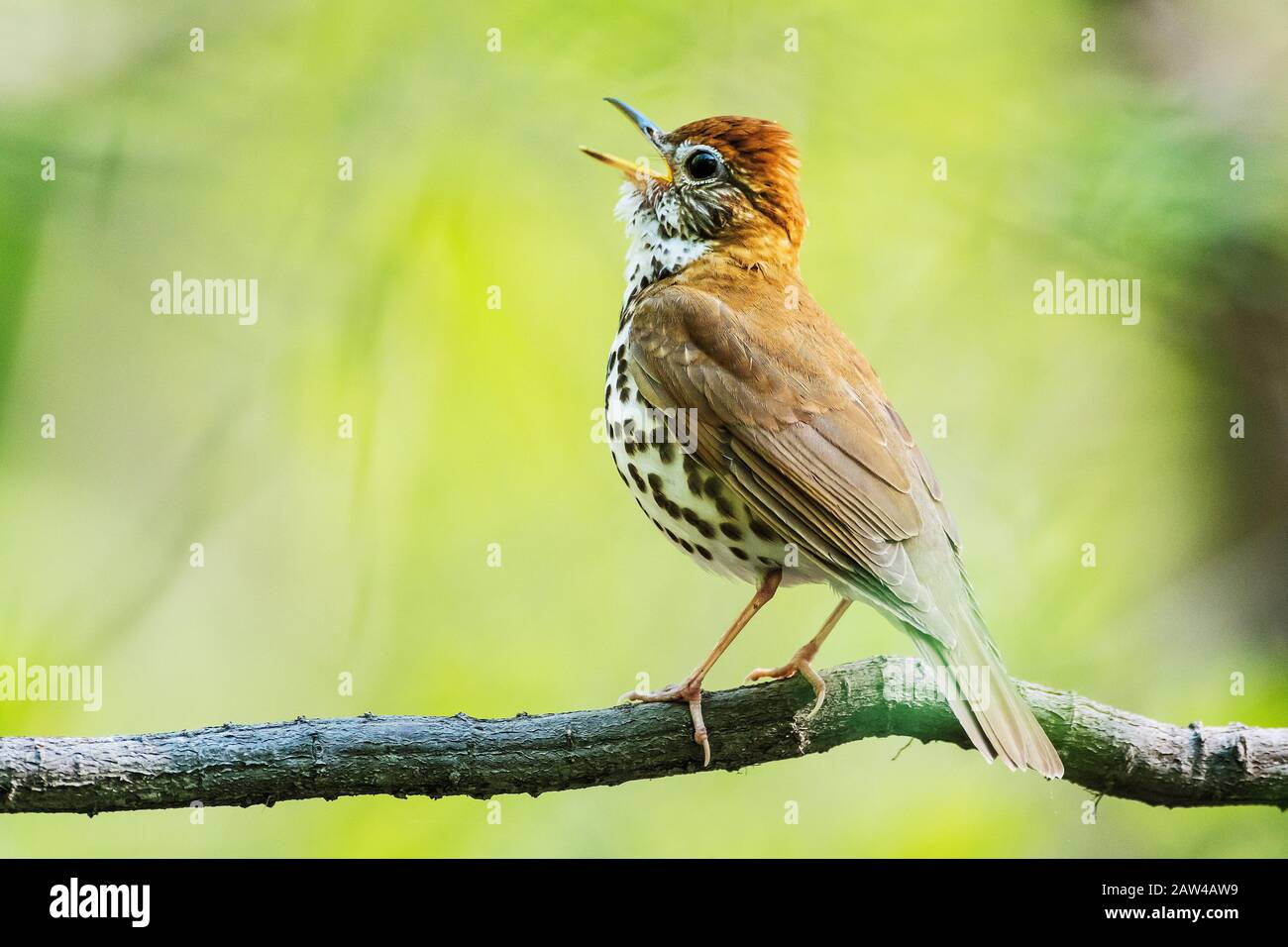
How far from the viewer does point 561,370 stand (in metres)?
6.95

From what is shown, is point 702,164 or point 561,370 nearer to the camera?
point 702,164

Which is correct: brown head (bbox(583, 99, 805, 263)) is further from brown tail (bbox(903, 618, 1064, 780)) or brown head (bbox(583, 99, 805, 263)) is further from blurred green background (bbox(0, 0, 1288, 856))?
brown tail (bbox(903, 618, 1064, 780))

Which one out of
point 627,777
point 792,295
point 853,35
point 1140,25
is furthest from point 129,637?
point 1140,25

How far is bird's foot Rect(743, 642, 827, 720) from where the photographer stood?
4.85 meters

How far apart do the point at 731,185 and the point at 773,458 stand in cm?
160

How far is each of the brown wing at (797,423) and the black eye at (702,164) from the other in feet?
2.25

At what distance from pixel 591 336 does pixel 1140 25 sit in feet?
11.3

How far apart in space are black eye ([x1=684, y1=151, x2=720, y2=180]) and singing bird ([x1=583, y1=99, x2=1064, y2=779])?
0.02 metres

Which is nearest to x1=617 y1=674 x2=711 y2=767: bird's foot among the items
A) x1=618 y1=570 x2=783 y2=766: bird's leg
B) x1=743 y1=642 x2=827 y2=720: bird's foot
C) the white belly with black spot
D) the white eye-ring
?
x1=618 y1=570 x2=783 y2=766: bird's leg

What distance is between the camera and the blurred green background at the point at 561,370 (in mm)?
6398

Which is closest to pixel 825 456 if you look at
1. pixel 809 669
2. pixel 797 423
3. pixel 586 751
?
pixel 797 423

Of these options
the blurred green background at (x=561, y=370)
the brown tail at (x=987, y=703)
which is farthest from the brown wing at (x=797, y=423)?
the blurred green background at (x=561, y=370)

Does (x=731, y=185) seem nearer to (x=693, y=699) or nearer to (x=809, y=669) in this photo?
(x=809, y=669)

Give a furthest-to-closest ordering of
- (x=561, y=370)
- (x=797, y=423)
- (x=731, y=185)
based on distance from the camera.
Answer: (x=561, y=370)
(x=731, y=185)
(x=797, y=423)
